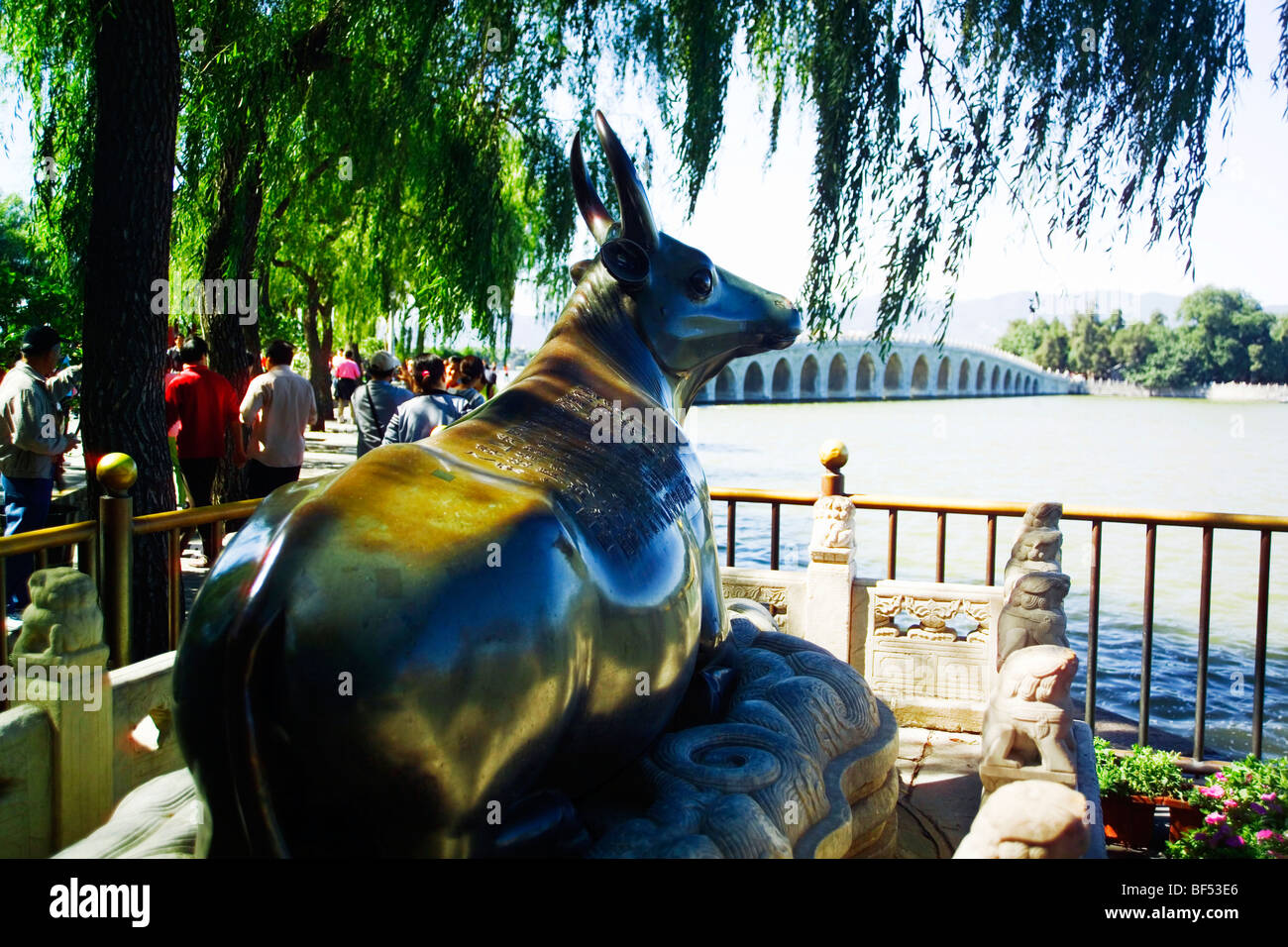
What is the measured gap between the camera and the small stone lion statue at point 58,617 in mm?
3020

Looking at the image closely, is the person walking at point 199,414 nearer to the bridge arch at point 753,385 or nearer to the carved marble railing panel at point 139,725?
the carved marble railing panel at point 139,725

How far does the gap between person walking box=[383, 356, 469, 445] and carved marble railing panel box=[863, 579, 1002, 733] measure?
253 centimetres

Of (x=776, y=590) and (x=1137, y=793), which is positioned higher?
(x=776, y=590)

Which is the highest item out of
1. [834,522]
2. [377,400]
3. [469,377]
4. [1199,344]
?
[1199,344]

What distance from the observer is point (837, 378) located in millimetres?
64625

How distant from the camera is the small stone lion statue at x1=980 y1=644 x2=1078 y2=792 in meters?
3.15

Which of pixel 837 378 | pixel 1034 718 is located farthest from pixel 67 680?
pixel 837 378

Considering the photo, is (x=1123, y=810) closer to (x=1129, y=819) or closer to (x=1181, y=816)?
(x=1129, y=819)

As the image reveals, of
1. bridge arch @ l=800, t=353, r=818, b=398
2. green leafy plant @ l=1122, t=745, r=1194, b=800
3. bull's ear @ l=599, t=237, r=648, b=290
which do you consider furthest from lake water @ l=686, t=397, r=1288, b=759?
bridge arch @ l=800, t=353, r=818, b=398

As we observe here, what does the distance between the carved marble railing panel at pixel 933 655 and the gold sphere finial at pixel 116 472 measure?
135 inches

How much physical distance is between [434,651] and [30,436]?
5.33 meters

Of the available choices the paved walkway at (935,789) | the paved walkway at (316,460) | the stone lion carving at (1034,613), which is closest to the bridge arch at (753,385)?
the paved walkway at (316,460)

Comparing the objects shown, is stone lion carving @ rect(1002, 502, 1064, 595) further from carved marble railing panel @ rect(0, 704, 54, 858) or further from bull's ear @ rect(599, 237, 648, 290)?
carved marble railing panel @ rect(0, 704, 54, 858)
